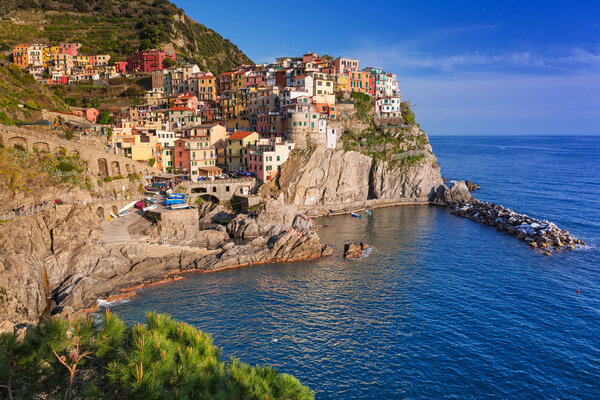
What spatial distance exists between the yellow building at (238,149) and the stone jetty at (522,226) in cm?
4027

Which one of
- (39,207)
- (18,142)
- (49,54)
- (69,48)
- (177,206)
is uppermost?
(69,48)

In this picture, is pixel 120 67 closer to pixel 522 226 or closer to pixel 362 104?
pixel 362 104

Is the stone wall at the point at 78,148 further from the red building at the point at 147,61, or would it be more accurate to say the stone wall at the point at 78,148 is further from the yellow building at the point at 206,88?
the red building at the point at 147,61

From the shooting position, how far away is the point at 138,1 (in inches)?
5531

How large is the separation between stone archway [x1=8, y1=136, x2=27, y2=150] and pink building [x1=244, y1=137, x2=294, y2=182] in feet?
114

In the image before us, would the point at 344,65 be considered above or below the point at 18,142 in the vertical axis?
above

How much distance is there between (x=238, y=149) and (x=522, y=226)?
49.4 metres

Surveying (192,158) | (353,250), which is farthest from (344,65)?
(353,250)

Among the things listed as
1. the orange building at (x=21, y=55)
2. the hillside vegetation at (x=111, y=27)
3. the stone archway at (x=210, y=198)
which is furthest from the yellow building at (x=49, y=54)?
the stone archway at (x=210, y=198)

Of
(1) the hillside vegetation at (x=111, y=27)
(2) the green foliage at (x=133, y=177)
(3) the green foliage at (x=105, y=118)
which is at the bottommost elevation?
(2) the green foliage at (x=133, y=177)

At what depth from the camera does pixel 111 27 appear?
127500mm

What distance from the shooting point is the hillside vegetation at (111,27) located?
385 ft

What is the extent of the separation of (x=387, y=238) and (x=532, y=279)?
63.0ft

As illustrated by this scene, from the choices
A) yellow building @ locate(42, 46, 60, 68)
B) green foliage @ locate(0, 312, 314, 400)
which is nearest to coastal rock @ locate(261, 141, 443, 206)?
green foliage @ locate(0, 312, 314, 400)
